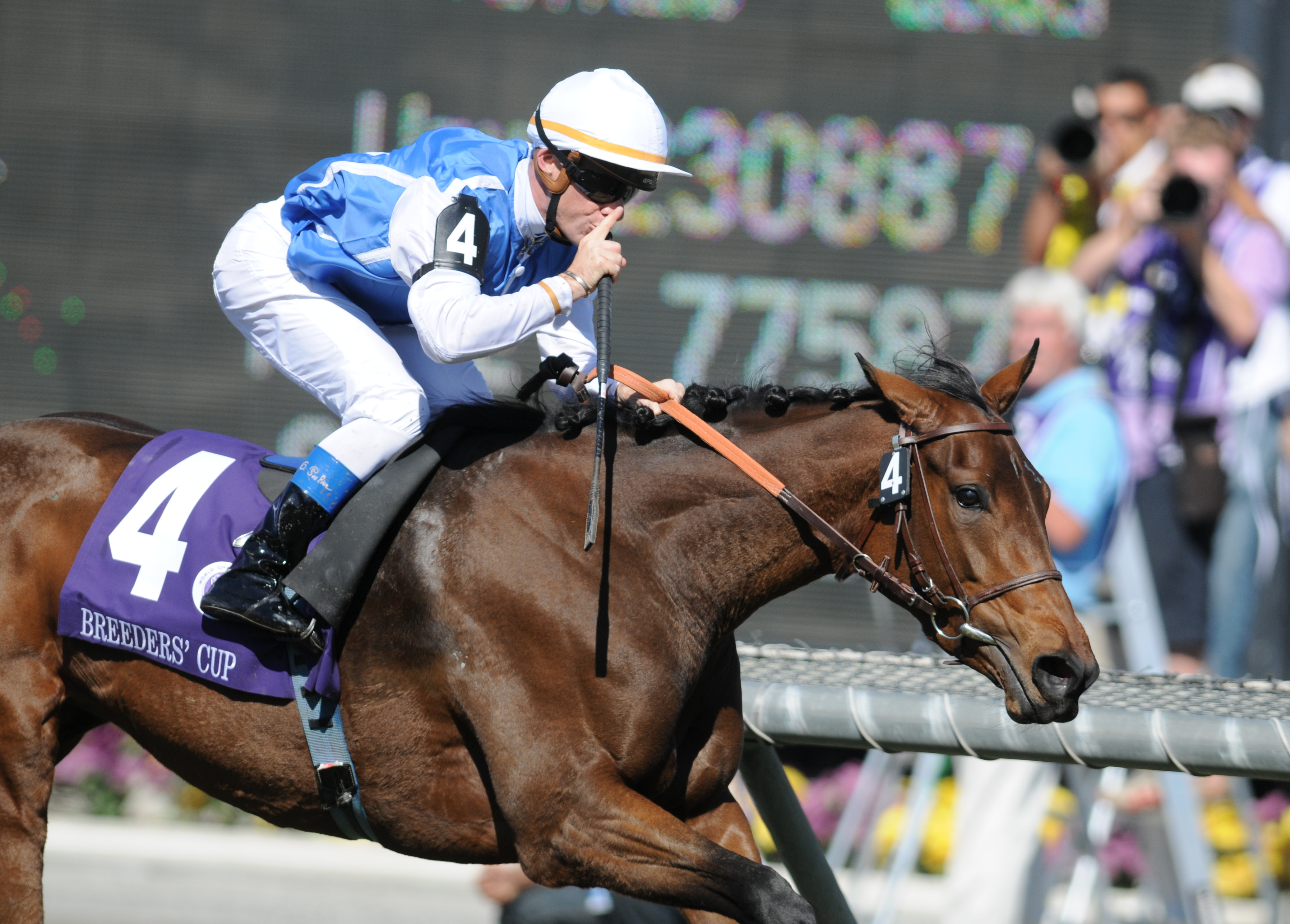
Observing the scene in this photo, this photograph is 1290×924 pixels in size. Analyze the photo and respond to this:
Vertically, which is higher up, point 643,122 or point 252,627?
point 643,122

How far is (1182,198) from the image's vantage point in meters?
5.11

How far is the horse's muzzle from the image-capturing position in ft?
7.82

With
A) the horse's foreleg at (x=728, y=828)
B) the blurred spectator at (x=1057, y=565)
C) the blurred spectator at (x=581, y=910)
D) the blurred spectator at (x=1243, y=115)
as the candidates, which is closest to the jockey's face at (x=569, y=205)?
the horse's foreleg at (x=728, y=828)

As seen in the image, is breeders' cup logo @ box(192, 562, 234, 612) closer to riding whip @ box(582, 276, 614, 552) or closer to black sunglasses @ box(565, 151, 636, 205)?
riding whip @ box(582, 276, 614, 552)

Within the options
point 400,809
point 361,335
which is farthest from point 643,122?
point 400,809

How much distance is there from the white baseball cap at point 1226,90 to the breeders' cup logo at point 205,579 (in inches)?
166

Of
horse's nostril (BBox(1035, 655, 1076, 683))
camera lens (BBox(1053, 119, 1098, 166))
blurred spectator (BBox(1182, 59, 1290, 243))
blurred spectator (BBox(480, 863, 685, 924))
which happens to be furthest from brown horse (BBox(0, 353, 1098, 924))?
blurred spectator (BBox(1182, 59, 1290, 243))

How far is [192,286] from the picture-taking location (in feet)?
20.0

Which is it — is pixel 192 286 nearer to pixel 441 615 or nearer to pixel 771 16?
pixel 771 16

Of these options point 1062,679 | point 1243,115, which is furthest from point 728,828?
point 1243,115

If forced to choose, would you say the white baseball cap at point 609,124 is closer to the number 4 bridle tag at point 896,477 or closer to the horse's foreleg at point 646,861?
the number 4 bridle tag at point 896,477

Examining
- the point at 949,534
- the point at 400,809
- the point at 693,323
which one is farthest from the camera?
the point at 693,323

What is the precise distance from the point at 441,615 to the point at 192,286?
155 inches

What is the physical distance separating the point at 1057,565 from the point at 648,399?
1931mm
